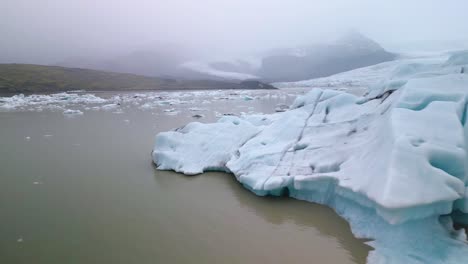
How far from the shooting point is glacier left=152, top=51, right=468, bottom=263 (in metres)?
3.74

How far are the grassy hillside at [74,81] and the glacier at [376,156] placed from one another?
165 feet

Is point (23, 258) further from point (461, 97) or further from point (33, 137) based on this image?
point (33, 137)

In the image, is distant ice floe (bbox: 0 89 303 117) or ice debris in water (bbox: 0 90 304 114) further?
ice debris in water (bbox: 0 90 304 114)

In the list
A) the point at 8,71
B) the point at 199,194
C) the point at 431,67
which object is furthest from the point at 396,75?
the point at 8,71

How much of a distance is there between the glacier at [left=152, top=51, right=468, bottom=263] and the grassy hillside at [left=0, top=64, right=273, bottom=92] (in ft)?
165

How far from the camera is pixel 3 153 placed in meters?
9.24

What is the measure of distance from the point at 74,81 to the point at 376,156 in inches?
2522

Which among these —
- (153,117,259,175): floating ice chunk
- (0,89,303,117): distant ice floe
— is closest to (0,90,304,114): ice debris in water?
(0,89,303,117): distant ice floe

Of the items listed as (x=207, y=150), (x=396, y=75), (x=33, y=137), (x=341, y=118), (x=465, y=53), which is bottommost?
(x=33, y=137)

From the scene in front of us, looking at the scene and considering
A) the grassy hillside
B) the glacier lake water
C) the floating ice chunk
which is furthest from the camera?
the grassy hillside

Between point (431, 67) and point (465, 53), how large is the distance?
73 cm

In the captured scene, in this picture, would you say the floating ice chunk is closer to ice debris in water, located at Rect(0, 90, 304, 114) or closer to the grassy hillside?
ice debris in water, located at Rect(0, 90, 304, 114)

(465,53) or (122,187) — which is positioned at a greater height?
(465,53)

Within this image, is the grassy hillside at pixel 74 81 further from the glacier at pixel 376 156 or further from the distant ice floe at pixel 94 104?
the glacier at pixel 376 156
